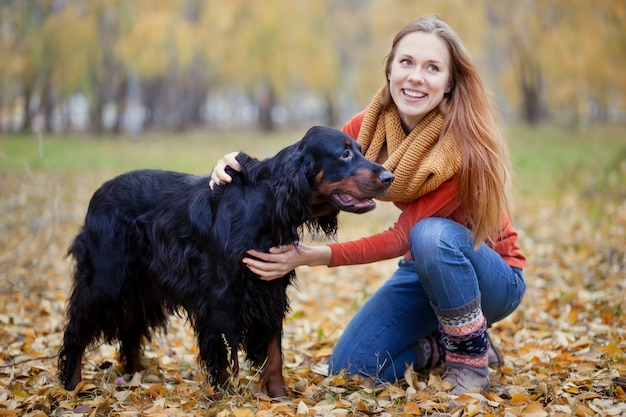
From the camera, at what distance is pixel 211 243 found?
104 inches

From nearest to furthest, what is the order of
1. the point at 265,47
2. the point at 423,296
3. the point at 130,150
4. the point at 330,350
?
1. the point at 423,296
2. the point at 330,350
3. the point at 130,150
4. the point at 265,47

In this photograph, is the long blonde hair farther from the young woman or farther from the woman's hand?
the woman's hand

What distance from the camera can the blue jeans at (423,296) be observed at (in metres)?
2.69

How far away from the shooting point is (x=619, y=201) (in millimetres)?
6641

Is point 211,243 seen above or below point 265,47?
below

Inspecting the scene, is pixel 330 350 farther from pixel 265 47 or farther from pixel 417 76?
pixel 265 47

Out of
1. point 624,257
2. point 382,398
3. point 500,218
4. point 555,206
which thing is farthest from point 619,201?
point 382,398

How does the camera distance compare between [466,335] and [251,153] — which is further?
[251,153]

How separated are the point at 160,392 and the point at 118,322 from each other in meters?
0.39

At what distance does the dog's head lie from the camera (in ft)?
8.21

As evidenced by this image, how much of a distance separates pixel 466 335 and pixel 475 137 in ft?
2.84

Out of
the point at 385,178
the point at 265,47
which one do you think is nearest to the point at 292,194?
the point at 385,178

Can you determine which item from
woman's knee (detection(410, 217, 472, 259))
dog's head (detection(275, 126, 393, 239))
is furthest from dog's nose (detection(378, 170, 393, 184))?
woman's knee (detection(410, 217, 472, 259))

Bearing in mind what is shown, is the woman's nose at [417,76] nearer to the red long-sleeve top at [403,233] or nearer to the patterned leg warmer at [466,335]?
the red long-sleeve top at [403,233]
